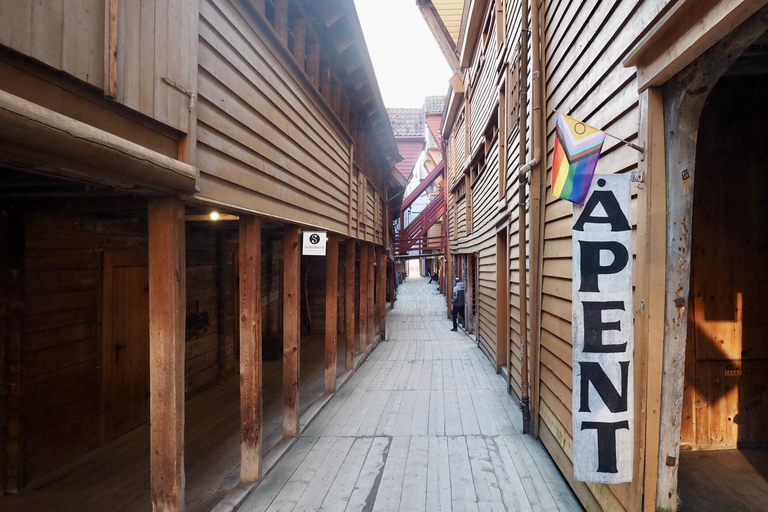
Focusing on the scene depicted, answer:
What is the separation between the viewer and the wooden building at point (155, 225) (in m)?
1.81

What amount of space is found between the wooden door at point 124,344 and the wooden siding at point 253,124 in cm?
204

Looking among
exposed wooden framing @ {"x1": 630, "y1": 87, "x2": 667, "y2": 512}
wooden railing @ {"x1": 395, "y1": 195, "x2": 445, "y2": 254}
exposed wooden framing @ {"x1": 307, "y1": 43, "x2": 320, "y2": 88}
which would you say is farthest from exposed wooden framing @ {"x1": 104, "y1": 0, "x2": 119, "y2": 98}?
wooden railing @ {"x1": 395, "y1": 195, "x2": 445, "y2": 254}

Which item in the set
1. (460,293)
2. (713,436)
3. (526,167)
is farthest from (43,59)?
(460,293)

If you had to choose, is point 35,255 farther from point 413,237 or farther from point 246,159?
point 413,237

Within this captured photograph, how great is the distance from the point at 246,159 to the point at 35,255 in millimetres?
2128

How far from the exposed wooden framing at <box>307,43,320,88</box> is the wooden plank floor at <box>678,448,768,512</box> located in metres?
5.45

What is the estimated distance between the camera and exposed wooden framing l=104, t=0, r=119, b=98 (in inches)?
74.0

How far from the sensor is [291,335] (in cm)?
459

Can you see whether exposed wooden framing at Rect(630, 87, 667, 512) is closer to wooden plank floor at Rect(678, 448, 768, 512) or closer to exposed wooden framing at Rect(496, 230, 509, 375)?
wooden plank floor at Rect(678, 448, 768, 512)

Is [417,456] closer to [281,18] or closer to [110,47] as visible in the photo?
[110,47]

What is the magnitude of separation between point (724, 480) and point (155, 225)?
13.9 ft

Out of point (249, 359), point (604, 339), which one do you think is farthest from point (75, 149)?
point (604, 339)

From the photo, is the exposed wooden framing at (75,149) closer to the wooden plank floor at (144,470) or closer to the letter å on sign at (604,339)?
the letter å on sign at (604,339)

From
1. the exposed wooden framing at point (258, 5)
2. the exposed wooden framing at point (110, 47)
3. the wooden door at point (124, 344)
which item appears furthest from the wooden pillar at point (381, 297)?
the exposed wooden framing at point (110, 47)
